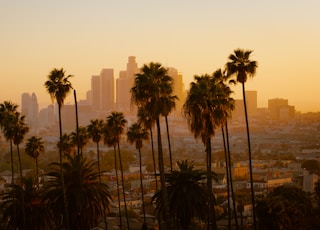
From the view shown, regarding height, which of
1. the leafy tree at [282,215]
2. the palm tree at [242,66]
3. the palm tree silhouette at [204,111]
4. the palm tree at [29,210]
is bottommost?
the leafy tree at [282,215]

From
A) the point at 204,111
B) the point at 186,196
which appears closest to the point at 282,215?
the point at 186,196

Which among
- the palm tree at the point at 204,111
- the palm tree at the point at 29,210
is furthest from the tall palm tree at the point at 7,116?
the palm tree at the point at 204,111

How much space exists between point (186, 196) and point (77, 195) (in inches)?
306

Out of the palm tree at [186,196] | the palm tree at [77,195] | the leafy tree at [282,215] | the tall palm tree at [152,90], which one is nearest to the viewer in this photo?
the tall palm tree at [152,90]

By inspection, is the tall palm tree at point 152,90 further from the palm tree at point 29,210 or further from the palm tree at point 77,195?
the palm tree at point 29,210

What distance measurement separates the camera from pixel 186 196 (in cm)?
3222

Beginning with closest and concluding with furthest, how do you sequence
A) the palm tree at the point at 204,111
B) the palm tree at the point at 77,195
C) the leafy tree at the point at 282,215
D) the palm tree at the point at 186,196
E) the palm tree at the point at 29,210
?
1. the palm tree at the point at 204,111
2. the palm tree at the point at 186,196
3. the palm tree at the point at 77,195
4. the palm tree at the point at 29,210
5. the leafy tree at the point at 282,215

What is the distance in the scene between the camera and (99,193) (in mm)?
35750

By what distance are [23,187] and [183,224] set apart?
44.1 ft

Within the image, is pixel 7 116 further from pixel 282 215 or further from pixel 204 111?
pixel 282 215

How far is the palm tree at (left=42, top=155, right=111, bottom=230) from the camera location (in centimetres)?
3509

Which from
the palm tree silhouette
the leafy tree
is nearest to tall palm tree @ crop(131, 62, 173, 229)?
the palm tree silhouette

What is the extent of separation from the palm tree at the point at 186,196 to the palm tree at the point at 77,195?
5.80 m

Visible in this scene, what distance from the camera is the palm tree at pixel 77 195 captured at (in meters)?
35.1
